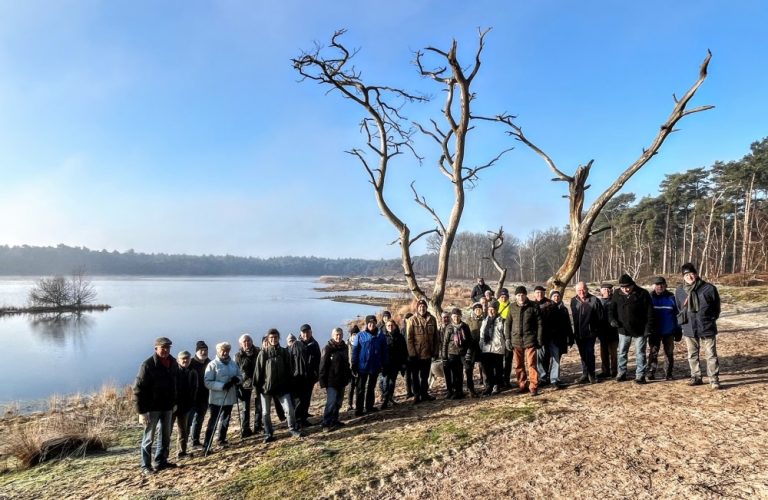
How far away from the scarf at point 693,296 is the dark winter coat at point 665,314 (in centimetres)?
64

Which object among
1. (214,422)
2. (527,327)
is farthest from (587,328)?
(214,422)

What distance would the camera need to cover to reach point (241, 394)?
6633mm

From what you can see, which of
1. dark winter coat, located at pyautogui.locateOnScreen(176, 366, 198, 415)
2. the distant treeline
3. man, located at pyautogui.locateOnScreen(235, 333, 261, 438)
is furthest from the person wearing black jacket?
the distant treeline

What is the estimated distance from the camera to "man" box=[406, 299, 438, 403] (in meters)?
7.16

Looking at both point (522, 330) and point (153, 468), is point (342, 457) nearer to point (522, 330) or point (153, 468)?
point (153, 468)

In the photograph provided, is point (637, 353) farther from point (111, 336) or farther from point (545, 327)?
point (111, 336)

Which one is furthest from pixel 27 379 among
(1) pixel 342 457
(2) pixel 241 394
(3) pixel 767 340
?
(3) pixel 767 340

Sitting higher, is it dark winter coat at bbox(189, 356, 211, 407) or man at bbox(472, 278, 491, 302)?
man at bbox(472, 278, 491, 302)

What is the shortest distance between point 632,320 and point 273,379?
5.41 meters

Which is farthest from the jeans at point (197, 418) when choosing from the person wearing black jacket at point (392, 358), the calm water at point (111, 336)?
the calm water at point (111, 336)

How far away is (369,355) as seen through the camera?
6.86 meters

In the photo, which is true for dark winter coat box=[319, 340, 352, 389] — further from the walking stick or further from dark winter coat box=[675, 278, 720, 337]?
dark winter coat box=[675, 278, 720, 337]

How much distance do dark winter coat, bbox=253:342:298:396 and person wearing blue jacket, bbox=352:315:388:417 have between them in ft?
3.88

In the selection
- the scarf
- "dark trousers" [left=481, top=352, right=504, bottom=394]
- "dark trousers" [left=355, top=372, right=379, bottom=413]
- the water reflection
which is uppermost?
the scarf
